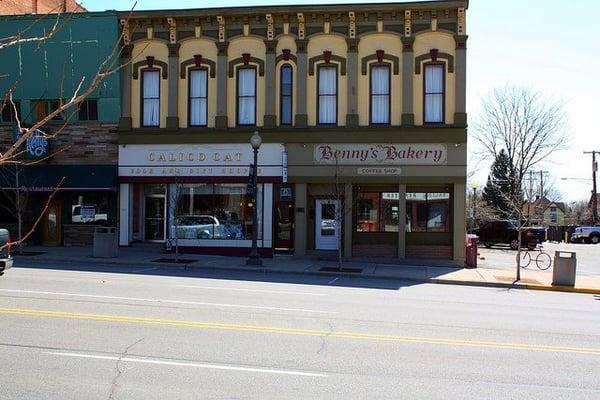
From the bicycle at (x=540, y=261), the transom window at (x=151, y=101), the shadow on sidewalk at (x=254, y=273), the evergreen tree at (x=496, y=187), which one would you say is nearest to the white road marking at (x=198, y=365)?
the shadow on sidewalk at (x=254, y=273)

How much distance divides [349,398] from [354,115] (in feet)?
57.4

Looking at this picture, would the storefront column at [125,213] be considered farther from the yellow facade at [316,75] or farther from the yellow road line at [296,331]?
the yellow road line at [296,331]

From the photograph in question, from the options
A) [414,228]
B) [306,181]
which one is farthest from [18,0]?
[414,228]

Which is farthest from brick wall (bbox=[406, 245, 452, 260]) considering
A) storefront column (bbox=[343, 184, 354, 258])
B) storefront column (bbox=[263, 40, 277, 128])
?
storefront column (bbox=[263, 40, 277, 128])

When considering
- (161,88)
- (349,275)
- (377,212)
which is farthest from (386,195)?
(161,88)

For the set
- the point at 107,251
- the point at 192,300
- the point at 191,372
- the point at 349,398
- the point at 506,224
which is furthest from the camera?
the point at 506,224

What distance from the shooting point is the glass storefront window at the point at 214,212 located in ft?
75.6

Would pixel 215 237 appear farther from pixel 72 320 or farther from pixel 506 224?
pixel 506 224

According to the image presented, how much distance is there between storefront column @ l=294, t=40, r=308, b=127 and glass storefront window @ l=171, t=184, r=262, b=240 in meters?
3.58

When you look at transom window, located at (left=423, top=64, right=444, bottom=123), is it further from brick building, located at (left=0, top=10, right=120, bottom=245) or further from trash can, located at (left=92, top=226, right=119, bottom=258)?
trash can, located at (left=92, top=226, right=119, bottom=258)

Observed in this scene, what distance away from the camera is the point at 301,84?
22516 mm

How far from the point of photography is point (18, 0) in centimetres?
2931

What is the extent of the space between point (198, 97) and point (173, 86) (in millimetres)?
1122

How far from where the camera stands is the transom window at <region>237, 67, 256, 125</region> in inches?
905
